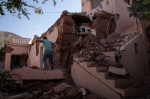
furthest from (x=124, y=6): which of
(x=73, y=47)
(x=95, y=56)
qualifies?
(x=95, y=56)

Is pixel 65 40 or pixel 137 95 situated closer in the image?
pixel 137 95

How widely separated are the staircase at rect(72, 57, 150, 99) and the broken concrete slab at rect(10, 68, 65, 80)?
81 centimetres

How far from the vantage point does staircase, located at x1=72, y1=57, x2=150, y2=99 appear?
2.82 m

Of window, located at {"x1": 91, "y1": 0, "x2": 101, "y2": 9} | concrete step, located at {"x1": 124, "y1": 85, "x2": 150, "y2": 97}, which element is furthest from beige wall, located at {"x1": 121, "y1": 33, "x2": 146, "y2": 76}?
window, located at {"x1": 91, "y1": 0, "x2": 101, "y2": 9}

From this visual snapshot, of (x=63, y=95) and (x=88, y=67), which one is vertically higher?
(x=88, y=67)

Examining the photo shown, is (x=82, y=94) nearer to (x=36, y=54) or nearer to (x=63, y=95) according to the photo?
(x=63, y=95)

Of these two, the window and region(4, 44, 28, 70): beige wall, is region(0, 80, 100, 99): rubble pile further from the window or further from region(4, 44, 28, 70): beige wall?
region(4, 44, 28, 70): beige wall

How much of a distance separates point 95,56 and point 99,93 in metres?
1.30

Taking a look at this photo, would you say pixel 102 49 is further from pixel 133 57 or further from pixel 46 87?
pixel 46 87

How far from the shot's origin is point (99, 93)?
10.2ft

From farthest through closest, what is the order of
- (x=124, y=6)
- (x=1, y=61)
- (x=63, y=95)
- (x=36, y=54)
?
(x=1, y=61), (x=36, y=54), (x=124, y=6), (x=63, y=95)

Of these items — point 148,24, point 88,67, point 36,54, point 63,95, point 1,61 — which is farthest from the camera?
point 1,61

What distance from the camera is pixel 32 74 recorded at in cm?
353

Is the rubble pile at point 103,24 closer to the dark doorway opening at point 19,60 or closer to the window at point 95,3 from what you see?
the window at point 95,3
